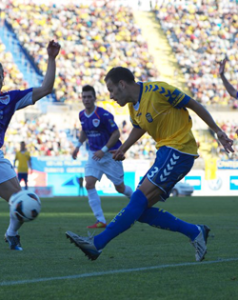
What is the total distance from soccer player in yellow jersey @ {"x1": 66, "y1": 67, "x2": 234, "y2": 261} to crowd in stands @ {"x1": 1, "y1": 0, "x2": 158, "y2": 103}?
29144mm

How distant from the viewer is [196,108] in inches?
254

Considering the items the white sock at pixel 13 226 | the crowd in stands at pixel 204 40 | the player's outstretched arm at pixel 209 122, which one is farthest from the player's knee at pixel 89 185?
the crowd in stands at pixel 204 40

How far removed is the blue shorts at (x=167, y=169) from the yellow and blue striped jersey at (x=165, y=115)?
66 millimetres

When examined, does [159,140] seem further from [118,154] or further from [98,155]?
[98,155]

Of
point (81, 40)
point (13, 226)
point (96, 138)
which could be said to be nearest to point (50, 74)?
point (13, 226)

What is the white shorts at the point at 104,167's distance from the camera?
480 inches

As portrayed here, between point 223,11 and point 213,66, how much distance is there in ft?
19.3

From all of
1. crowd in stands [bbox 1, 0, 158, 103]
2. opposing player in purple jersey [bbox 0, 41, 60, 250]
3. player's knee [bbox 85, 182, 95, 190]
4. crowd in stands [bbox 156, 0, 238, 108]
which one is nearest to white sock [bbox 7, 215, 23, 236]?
opposing player in purple jersey [bbox 0, 41, 60, 250]

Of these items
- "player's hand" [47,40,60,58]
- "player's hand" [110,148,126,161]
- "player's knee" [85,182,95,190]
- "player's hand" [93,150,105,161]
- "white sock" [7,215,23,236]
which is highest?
"player's hand" [47,40,60,58]

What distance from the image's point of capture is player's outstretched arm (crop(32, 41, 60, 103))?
22.0 ft

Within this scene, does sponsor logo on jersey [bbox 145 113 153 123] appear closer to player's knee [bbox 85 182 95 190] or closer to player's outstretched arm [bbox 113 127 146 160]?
player's outstretched arm [bbox 113 127 146 160]

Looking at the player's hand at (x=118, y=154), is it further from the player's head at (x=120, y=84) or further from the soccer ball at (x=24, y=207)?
→ the soccer ball at (x=24, y=207)

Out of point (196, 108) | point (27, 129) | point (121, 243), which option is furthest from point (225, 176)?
point (196, 108)

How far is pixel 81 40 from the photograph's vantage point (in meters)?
40.6
